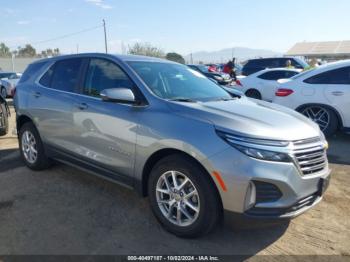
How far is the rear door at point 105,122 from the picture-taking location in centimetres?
362

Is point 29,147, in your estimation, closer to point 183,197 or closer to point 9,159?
point 9,159

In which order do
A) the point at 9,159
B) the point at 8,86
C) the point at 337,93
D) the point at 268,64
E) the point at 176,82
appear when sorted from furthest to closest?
the point at 268,64 → the point at 8,86 → the point at 337,93 → the point at 9,159 → the point at 176,82

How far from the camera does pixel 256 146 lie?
→ 2889 mm

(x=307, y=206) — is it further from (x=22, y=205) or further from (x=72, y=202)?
(x=22, y=205)

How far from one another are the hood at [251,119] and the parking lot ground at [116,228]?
792 millimetres

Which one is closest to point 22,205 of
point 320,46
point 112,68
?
point 112,68

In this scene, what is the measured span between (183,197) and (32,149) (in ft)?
9.82

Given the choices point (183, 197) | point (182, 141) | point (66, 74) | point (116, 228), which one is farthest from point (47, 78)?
point (183, 197)

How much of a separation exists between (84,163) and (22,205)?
838 millimetres

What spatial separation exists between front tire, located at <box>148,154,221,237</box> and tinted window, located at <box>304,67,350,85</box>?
523 centimetres

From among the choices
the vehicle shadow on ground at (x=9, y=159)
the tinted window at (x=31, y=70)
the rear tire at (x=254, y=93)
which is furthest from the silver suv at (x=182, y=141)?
the rear tire at (x=254, y=93)

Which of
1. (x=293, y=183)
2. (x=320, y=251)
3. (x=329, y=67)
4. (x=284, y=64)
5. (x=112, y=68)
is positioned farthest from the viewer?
(x=284, y=64)

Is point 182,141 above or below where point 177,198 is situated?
above

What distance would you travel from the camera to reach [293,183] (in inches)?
115
